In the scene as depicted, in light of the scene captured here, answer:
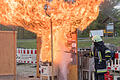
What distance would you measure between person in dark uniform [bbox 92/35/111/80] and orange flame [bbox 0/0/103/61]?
86 centimetres

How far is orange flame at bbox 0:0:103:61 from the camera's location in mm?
6930

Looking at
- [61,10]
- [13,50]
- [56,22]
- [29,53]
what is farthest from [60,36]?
[29,53]

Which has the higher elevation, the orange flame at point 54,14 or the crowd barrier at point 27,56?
the orange flame at point 54,14

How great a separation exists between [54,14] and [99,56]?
204 centimetres

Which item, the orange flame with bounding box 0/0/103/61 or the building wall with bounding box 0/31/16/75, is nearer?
the orange flame with bounding box 0/0/103/61

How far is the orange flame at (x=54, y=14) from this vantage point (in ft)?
22.7

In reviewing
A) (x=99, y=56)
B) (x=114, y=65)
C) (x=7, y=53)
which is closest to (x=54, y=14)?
(x=99, y=56)

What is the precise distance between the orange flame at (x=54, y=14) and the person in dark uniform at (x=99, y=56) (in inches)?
33.9

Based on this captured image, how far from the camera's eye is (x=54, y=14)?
696 centimetres

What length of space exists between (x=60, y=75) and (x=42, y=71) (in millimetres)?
721

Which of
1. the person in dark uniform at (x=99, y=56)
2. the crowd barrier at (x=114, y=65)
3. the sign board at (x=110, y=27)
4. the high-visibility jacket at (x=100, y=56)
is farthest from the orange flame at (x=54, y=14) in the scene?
the sign board at (x=110, y=27)

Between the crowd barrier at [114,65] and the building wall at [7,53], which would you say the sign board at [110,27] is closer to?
the crowd barrier at [114,65]

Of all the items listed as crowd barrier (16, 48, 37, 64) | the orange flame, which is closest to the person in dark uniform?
the orange flame

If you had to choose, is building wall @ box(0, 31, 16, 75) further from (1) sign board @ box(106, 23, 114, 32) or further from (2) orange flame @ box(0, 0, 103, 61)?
(1) sign board @ box(106, 23, 114, 32)
